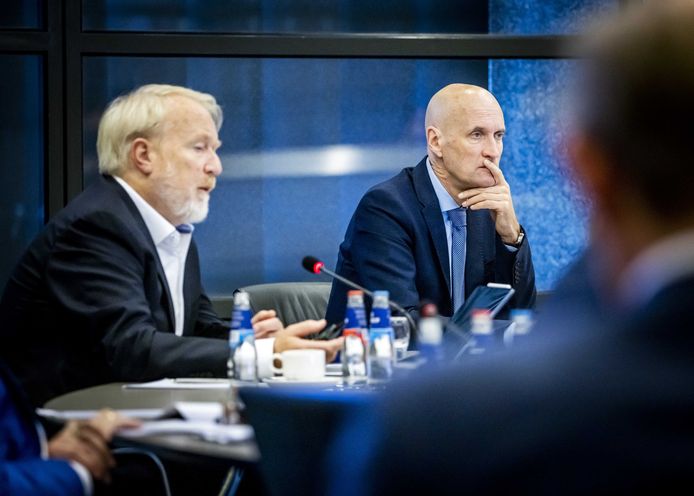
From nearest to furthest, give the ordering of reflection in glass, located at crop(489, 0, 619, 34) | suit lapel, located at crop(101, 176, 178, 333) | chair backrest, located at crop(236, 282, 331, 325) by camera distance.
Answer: suit lapel, located at crop(101, 176, 178, 333) → chair backrest, located at crop(236, 282, 331, 325) → reflection in glass, located at crop(489, 0, 619, 34)

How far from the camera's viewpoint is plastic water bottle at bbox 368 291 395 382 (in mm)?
2486

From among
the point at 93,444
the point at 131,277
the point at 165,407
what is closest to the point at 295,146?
the point at 131,277

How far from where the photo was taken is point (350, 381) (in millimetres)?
2455

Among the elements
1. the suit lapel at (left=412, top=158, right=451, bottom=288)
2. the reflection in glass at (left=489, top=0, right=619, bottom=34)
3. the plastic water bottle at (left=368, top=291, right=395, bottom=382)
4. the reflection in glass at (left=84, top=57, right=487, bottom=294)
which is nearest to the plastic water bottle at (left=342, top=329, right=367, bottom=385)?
the plastic water bottle at (left=368, top=291, right=395, bottom=382)

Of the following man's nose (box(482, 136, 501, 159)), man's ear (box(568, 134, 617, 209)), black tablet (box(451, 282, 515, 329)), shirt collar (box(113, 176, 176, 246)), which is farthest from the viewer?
man's nose (box(482, 136, 501, 159))

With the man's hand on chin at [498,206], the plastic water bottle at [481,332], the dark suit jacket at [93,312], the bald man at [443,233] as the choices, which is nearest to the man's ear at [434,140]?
the bald man at [443,233]

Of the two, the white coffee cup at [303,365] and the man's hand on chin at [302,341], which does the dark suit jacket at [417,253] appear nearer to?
the man's hand on chin at [302,341]

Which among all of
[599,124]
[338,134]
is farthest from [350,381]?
[338,134]

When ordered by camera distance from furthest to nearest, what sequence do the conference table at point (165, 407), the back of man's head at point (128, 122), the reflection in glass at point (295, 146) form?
the reflection in glass at point (295, 146)
the back of man's head at point (128, 122)
the conference table at point (165, 407)

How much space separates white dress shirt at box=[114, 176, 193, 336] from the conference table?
54 centimetres

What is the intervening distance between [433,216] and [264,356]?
4.22ft

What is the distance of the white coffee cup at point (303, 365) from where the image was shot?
2.55m

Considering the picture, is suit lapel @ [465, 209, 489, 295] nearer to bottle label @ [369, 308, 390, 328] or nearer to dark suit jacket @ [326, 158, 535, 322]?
dark suit jacket @ [326, 158, 535, 322]

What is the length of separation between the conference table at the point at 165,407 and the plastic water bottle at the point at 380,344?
35 centimetres
